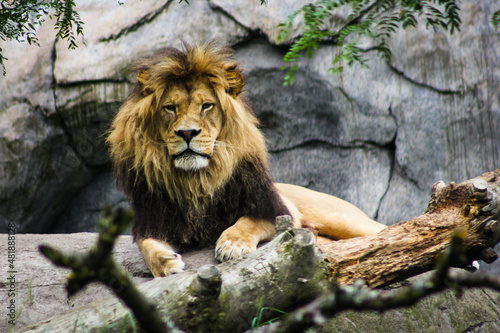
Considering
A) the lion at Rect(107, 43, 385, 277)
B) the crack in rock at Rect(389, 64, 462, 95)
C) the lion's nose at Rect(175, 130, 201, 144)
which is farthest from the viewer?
the crack in rock at Rect(389, 64, 462, 95)

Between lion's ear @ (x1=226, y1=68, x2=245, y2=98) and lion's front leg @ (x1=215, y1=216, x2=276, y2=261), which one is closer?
lion's front leg @ (x1=215, y1=216, x2=276, y2=261)

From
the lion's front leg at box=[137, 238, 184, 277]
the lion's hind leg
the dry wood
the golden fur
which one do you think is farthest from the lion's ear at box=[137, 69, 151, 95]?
the dry wood

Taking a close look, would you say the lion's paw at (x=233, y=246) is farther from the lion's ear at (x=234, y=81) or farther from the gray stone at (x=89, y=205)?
the gray stone at (x=89, y=205)

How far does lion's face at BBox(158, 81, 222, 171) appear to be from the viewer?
124 inches

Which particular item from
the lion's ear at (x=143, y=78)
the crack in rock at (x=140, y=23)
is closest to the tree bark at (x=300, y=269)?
the lion's ear at (x=143, y=78)

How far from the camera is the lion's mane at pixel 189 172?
3.34m

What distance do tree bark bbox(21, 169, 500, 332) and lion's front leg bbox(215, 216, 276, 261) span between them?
0.50 meters

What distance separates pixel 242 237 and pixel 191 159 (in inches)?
23.4

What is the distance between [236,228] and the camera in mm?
3203

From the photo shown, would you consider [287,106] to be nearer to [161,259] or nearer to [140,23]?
[140,23]

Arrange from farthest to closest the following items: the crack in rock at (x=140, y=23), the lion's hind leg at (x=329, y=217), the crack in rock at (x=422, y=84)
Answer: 1. the crack in rock at (x=140, y=23)
2. the crack in rock at (x=422, y=84)
3. the lion's hind leg at (x=329, y=217)

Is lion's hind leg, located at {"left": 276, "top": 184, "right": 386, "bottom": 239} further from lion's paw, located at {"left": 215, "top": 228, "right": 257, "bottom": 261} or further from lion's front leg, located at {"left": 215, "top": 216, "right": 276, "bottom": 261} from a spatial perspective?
lion's paw, located at {"left": 215, "top": 228, "right": 257, "bottom": 261}

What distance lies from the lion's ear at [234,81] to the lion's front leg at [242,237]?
0.91m

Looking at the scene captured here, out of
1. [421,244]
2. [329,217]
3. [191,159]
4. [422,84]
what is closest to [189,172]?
[191,159]
